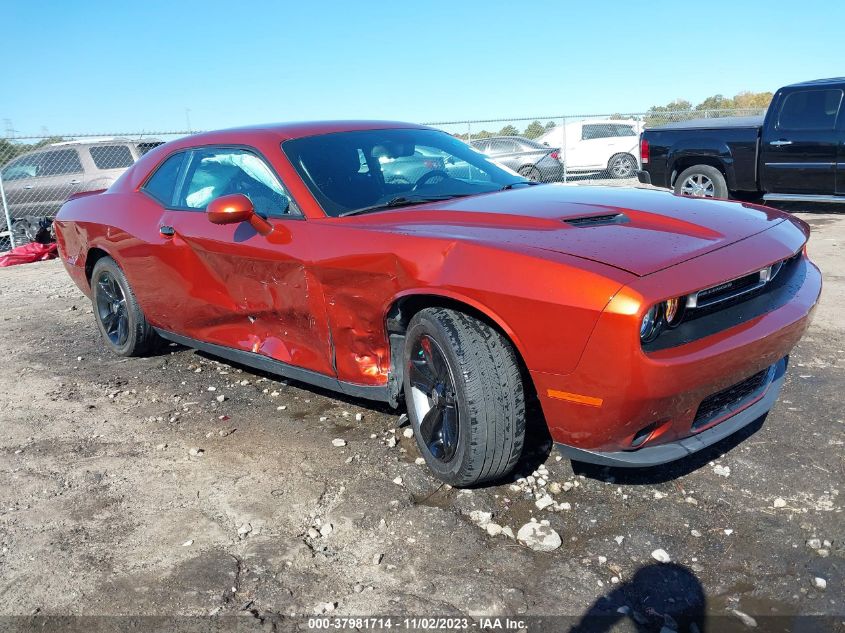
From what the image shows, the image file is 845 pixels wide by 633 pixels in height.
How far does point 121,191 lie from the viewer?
16.1ft

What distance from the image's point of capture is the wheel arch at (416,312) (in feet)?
8.96

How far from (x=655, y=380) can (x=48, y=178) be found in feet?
39.6

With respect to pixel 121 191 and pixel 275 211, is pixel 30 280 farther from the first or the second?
pixel 275 211

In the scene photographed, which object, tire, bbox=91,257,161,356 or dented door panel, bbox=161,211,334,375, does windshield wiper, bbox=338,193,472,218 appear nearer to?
dented door panel, bbox=161,211,334,375

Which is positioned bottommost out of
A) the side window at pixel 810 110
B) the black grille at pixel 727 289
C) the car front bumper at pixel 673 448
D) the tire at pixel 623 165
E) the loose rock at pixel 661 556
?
the tire at pixel 623 165

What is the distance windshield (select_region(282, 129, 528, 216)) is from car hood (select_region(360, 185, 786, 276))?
219 mm

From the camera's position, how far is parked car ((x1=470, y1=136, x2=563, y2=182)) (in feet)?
54.9

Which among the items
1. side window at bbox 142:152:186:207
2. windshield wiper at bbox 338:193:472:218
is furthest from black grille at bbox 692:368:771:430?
side window at bbox 142:152:186:207

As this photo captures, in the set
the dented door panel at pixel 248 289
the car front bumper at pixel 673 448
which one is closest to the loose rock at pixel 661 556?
the car front bumper at pixel 673 448

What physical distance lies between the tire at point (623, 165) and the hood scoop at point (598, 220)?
15.5m

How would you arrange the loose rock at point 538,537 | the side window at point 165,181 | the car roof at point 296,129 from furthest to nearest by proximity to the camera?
the side window at point 165,181 < the car roof at point 296,129 < the loose rock at point 538,537

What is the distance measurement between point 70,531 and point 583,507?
2.06 metres

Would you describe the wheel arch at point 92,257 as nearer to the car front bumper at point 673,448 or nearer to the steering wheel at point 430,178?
the steering wheel at point 430,178

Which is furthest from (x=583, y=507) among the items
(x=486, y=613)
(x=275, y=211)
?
(x=275, y=211)
